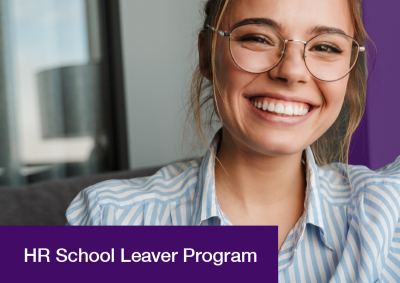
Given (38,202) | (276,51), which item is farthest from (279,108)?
(38,202)

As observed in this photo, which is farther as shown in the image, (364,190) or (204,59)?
(204,59)

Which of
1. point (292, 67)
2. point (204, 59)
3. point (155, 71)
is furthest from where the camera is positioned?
point (155, 71)

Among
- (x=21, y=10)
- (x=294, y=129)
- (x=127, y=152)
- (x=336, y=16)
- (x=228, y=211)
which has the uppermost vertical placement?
(x=21, y=10)

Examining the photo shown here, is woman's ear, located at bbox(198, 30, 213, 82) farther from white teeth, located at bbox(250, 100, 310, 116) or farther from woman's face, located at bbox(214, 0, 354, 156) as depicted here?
white teeth, located at bbox(250, 100, 310, 116)

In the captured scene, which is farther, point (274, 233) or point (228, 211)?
point (228, 211)

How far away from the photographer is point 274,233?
2.36ft

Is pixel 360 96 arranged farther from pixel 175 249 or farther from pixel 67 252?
pixel 67 252

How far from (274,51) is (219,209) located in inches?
15.5

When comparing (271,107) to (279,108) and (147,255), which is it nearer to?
(279,108)

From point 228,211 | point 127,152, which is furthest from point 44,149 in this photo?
point 228,211

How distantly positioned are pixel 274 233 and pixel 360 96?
67cm

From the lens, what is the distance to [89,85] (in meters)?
2.75

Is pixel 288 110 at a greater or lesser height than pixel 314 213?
greater

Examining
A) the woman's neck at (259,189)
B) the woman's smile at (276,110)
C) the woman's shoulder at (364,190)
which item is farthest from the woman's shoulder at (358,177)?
the woman's smile at (276,110)
